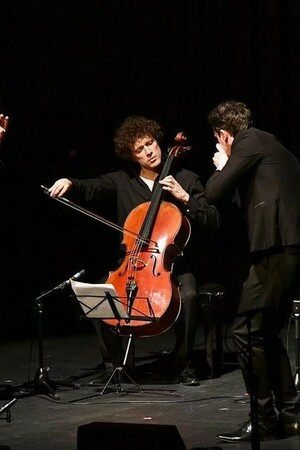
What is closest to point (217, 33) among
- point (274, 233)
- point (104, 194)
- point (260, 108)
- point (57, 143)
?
point (260, 108)

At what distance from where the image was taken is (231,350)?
22.3 ft

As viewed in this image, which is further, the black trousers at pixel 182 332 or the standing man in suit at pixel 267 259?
the black trousers at pixel 182 332

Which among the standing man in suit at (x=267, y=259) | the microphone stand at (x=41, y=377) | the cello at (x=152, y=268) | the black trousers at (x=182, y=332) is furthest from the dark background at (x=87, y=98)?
the standing man in suit at (x=267, y=259)

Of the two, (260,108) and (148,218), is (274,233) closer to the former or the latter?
(148,218)

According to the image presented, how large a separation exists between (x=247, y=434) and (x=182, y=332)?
1468mm

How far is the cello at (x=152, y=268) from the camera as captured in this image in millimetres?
5434

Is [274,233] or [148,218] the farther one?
[148,218]

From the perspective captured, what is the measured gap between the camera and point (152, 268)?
18.1ft

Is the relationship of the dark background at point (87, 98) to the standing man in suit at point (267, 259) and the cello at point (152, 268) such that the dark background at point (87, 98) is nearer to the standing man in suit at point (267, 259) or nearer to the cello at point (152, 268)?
the cello at point (152, 268)

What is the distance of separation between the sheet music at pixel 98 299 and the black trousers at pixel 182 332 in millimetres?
381

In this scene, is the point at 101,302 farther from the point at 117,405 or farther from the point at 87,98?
the point at 87,98

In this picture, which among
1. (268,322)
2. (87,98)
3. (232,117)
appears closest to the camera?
(268,322)

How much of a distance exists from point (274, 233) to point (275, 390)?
0.72 meters

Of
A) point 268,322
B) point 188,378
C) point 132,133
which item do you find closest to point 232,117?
point 268,322
